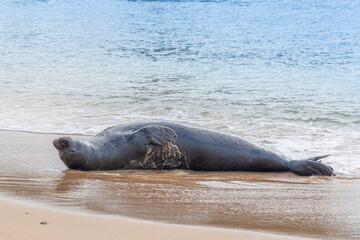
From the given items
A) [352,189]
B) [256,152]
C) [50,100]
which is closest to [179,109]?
[50,100]

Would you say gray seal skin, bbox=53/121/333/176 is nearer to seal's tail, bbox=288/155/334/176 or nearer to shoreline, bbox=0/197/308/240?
seal's tail, bbox=288/155/334/176

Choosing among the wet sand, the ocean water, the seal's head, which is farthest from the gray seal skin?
the ocean water

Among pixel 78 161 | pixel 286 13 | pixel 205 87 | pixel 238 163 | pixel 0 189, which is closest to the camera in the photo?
pixel 0 189

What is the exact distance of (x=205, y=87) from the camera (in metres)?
13.2

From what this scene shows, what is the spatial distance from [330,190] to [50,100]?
7256 millimetres

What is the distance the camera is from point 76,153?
5684 mm

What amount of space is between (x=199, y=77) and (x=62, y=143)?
9.47 metres

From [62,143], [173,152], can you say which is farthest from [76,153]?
[173,152]

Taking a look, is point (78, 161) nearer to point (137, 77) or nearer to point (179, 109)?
point (179, 109)

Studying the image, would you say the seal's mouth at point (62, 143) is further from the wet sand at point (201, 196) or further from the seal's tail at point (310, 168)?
the seal's tail at point (310, 168)

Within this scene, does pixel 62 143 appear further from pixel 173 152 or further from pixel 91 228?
pixel 91 228

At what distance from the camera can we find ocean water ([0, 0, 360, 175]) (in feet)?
29.1

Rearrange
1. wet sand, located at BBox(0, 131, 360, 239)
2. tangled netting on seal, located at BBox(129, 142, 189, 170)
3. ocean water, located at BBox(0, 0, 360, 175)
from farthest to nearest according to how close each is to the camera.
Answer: ocean water, located at BBox(0, 0, 360, 175) < tangled netting on seal, located at BBox(129, 142, 189, 170) < wet sand, located at BBox(0, 131, 360, 239)

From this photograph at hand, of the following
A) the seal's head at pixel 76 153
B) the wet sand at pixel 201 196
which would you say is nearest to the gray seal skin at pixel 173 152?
the seal's head at pixel 76 153
